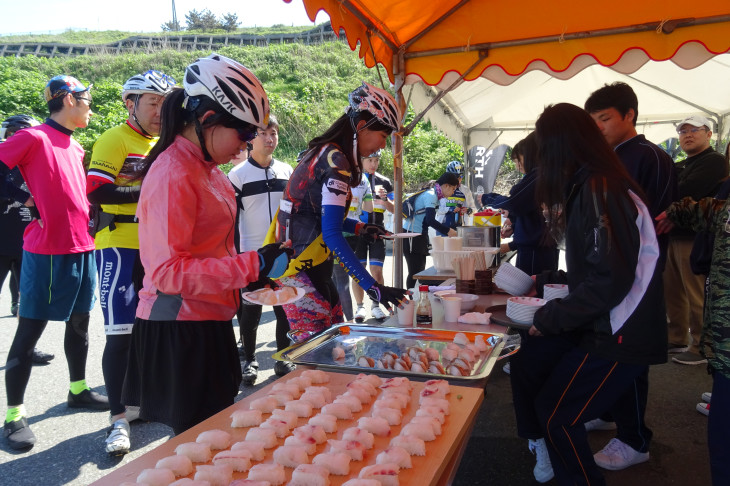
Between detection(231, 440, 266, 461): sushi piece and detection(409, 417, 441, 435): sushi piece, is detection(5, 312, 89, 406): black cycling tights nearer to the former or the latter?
detection(231, 440, 266, 461): sushi piece

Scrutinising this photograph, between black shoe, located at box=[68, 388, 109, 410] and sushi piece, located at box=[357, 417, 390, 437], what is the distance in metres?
2.91

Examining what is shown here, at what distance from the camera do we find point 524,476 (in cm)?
270

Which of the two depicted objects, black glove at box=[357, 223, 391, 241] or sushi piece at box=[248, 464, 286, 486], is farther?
black glove at box=[357, 223, 391, 241]

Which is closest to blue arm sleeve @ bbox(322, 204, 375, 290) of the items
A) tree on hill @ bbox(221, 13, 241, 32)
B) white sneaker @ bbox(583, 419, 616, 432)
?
white sneaker @ bbox(583, 419, 616, 432)

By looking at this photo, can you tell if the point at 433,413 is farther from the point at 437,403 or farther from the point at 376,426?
the point at 376,426

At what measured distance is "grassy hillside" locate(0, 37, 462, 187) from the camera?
19.9 m

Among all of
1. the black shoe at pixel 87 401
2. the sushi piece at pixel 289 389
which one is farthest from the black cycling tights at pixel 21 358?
the sushi piece at pixel 289 389

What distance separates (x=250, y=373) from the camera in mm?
3961

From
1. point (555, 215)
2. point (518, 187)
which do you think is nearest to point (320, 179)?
point (555, 215)

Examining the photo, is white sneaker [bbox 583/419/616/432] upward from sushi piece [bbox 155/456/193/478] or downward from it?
downward

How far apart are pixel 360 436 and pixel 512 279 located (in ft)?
5.15

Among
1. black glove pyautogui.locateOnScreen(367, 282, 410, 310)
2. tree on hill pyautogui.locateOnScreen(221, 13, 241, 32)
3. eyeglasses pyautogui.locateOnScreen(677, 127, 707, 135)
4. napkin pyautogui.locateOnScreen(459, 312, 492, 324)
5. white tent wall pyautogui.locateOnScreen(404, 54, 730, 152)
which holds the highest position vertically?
tree on hill pyautogui.locateOnScreen(221, 13, 241, 32)

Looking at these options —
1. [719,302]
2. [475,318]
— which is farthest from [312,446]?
[719,302]

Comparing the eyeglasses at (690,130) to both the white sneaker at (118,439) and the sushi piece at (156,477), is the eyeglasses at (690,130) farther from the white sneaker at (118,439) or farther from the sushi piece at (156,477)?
the white sneaker at (118,439)
